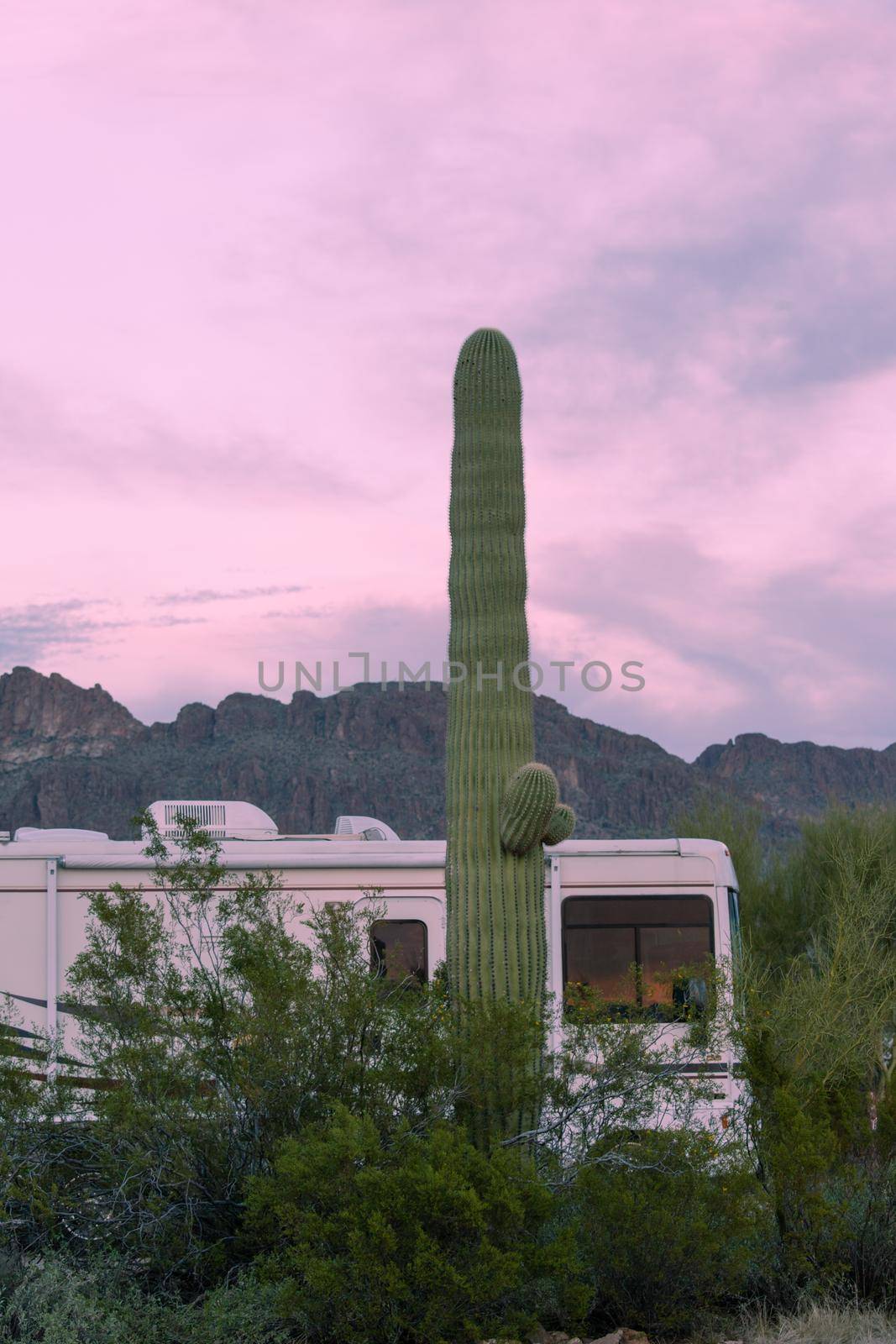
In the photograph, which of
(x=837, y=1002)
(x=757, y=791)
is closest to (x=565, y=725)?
(x=757, y=791)

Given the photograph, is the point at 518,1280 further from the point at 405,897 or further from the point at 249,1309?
the point at 405,897

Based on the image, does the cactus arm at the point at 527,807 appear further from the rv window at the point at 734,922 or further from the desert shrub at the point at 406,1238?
the rv window at the point at 734,922

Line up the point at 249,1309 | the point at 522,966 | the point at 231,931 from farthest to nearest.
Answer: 1. the point at 522,966
2. the point at 231,931
3. the point at 249,1309

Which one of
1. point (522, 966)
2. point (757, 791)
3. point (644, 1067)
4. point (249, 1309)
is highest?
point (757, 791)

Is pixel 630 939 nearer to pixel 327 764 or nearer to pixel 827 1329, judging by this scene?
pixel 827 1329

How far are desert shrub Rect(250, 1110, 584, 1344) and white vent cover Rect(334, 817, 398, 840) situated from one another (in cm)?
574

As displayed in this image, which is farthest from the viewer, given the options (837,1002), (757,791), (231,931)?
(757,791)

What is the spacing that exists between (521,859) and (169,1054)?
237 centimetres

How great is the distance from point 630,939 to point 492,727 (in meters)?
3.63

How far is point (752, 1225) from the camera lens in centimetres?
680

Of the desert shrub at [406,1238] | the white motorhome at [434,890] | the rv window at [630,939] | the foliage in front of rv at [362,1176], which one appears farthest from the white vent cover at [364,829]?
the desert shrub at [406,1238]

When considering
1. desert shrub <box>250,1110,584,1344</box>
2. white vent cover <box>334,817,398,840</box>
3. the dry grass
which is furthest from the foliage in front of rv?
white vent cover <box>334,817,398,840</box>

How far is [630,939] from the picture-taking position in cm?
1116

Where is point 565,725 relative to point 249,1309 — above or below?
above
